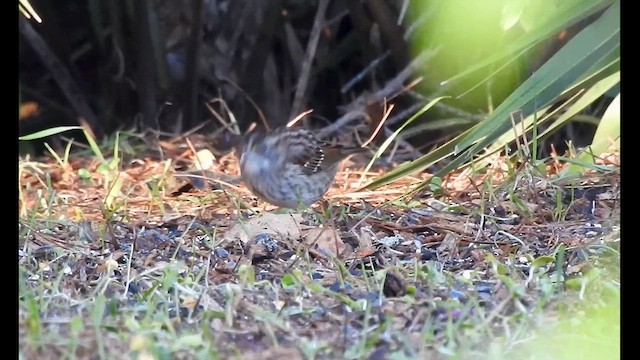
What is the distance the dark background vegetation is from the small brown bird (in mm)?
556

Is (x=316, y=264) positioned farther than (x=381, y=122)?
No

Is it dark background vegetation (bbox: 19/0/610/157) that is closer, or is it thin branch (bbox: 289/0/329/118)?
dark background vegetation (bbox: 19/0/610/157)

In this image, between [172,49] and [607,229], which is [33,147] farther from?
[607,229]

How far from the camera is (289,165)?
3.53 meters

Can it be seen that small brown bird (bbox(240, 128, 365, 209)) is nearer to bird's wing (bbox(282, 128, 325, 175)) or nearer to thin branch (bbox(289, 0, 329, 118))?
bird's wing (bbox(282, 128, 325, 175))

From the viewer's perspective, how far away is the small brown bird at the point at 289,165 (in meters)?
3.29

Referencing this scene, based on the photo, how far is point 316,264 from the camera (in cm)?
227

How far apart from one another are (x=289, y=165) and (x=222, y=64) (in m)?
0.93

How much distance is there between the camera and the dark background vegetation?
4.10 meters

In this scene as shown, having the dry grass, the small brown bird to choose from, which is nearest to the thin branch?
the small brown bird

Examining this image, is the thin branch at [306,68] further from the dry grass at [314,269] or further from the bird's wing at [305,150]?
the dry grass at [314,269]

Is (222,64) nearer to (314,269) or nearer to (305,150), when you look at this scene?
(305,150)

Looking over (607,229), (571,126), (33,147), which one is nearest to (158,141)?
(33,147)
